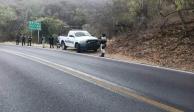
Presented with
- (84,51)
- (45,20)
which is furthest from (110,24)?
(45,20)

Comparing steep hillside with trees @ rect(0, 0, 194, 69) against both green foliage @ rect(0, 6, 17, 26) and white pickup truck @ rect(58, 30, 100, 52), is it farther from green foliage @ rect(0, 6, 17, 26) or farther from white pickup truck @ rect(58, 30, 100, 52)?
green foliage @ rect(0, 6, 17, 26)

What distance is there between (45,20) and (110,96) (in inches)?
2611

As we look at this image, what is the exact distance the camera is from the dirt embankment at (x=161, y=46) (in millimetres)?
20484

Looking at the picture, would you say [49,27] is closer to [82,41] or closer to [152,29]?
[82,41]

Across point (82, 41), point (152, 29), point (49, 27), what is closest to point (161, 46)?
point (152, 29)

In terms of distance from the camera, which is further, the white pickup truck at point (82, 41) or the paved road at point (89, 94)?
the white pickup truck at point (82, 41)

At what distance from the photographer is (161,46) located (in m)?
24.5

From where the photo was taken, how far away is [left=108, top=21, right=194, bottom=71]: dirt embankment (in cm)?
2048

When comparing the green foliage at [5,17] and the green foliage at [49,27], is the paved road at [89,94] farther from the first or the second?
the green foliage at [5,17]

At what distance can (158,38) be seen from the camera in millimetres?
26578

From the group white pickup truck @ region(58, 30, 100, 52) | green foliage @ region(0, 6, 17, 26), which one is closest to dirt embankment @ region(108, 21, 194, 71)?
white pickup truck @ region(58, 30, 100, 52)

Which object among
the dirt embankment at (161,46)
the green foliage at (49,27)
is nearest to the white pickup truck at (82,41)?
the dirt embankment at (161,46)

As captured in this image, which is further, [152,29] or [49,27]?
[49,27]

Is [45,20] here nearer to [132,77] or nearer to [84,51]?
[84,51]
